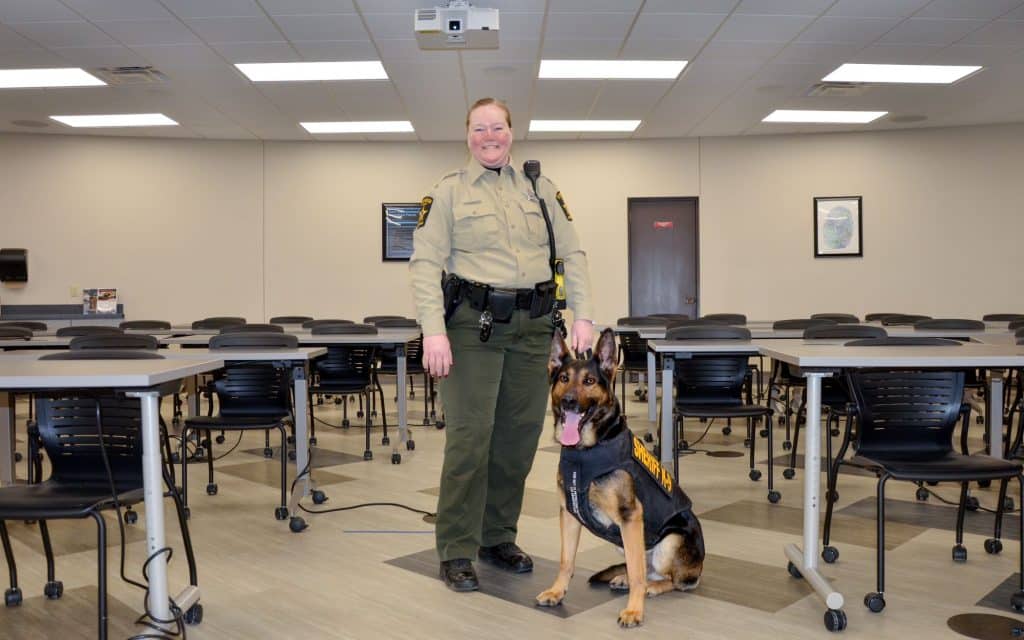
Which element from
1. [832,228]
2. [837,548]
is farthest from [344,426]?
[832,228]

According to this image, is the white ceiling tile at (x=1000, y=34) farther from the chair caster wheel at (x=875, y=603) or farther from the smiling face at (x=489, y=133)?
the chair caster wheel at (x=875, y=603)

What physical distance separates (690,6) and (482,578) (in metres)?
4.48

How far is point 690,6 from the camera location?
5.88 meters

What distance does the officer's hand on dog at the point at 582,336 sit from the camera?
270 cm

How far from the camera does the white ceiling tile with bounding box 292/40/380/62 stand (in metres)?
6.66

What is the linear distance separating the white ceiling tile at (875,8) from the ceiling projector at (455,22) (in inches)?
94.7

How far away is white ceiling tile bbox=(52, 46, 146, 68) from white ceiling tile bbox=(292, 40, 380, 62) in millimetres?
1371

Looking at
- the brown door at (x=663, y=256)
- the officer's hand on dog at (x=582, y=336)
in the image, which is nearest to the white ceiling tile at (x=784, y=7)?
the officer's hand on dog at (x=582, y=336)

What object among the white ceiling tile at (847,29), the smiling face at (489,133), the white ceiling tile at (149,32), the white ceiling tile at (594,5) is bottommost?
the smiling face at (489,133)

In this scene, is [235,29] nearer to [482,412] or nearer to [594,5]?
[594,5]

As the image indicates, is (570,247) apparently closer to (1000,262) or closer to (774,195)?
(774,195)

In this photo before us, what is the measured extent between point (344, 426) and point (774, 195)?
6.70m

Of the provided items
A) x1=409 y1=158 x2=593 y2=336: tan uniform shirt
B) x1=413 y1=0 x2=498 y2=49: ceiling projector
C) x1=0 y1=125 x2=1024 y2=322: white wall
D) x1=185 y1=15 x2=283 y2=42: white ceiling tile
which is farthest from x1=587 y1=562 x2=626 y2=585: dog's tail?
x1=0 y1=125 x2=1024 y2=322: white wall

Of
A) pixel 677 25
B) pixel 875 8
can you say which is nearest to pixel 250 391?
pixel 677 25
